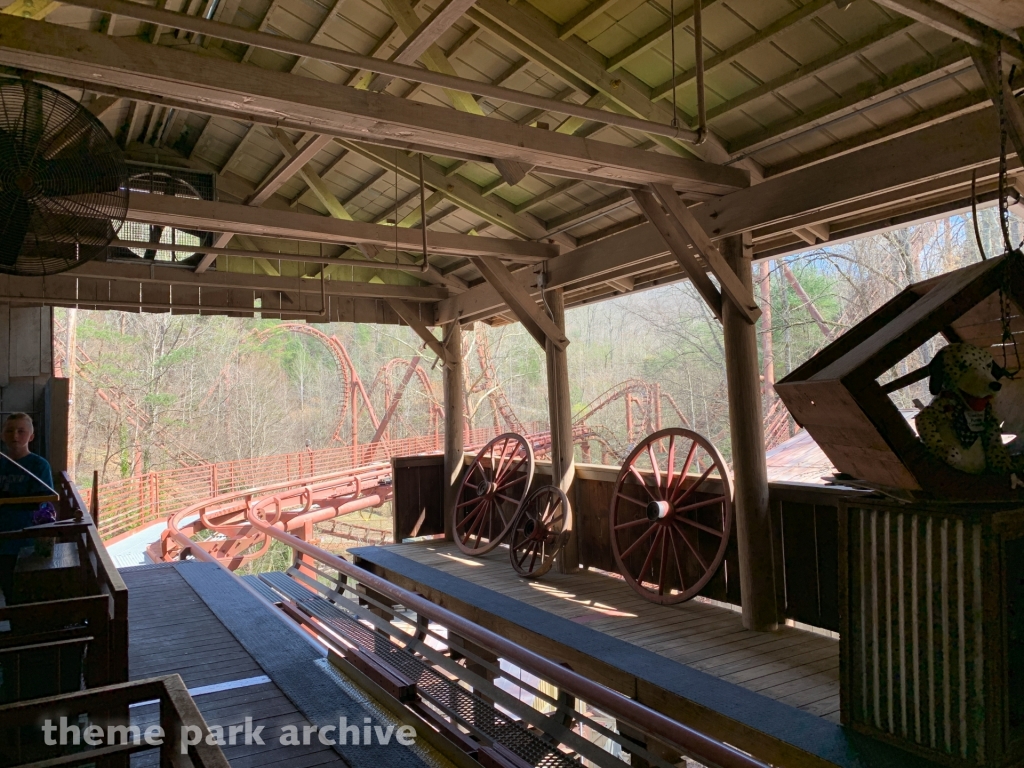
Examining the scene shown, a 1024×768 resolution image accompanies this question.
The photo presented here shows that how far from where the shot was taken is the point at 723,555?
4938mm

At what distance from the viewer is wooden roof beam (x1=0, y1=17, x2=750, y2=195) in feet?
8.95

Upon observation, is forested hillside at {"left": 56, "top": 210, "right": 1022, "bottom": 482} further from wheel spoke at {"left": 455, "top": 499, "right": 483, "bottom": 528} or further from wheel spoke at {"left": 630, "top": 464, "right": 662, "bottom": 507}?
wheel spoke at {"left": 630, "top": 464, "right": 662, "bottom": 507}

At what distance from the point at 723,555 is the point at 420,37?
147 inches

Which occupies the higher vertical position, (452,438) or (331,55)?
(331,55)

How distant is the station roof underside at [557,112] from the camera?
307 centimetres

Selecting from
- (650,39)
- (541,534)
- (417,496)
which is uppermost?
(650,39)

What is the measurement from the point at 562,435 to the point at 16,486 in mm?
4202

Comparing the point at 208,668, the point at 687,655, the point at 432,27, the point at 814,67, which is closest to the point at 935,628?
the point at 687,655

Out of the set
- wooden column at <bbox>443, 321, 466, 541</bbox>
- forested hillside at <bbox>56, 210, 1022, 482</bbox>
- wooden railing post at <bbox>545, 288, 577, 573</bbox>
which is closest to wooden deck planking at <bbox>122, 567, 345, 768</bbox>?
wooden railing post at <bbox>545, 288, 577, 573</bbox>

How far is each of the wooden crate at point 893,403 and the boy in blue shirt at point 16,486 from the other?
3672mm

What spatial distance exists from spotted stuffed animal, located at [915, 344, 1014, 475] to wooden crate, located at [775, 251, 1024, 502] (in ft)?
0.16

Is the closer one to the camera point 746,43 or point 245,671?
point 746,43

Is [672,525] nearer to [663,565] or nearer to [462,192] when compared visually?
[663,565]

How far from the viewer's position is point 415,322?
8.82 metres
